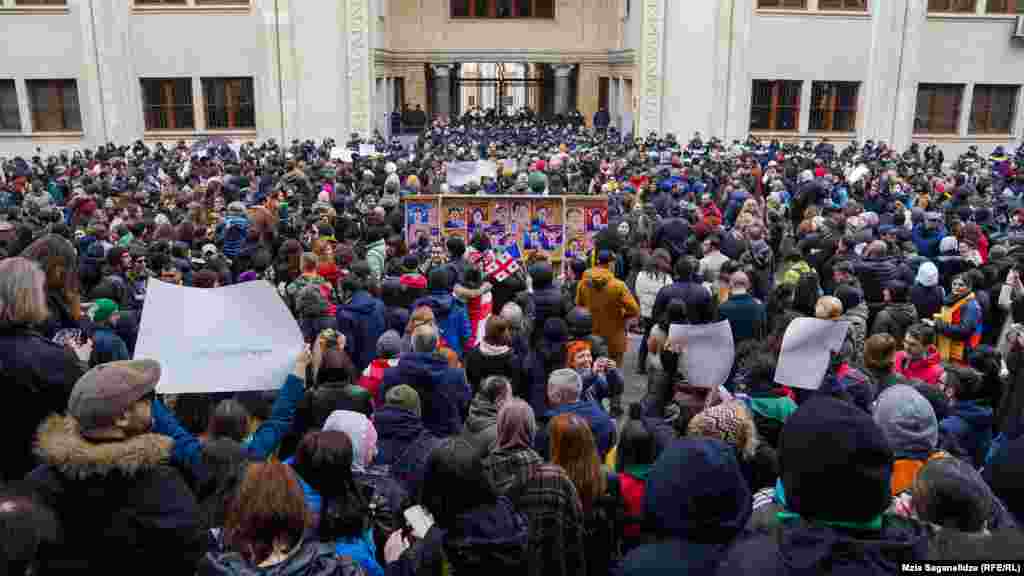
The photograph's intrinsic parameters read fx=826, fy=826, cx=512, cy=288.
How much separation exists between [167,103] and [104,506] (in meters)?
30.0

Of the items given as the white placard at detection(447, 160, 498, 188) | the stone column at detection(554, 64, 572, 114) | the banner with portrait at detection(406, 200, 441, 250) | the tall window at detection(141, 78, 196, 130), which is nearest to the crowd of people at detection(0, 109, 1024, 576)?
the banner with portrait at detection(406, 200, 441, 250)

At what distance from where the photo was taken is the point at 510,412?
4.35 meters

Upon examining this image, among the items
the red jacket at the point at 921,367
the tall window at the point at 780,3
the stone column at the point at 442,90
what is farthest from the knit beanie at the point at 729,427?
the stone column at the point at 442,90

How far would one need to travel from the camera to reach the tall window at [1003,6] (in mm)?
30500

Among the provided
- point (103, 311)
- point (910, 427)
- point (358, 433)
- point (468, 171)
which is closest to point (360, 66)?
point (468, 171)

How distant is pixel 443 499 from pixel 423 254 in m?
7.55

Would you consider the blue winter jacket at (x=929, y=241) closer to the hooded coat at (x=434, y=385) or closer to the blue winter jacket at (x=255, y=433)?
the hooded coat at (x=434, y=385)

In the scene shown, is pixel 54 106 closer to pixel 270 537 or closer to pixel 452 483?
pixel 452 483

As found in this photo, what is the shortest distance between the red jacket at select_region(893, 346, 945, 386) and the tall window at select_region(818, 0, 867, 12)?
2677 cm

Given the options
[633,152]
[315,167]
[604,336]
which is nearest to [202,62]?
[315,167]

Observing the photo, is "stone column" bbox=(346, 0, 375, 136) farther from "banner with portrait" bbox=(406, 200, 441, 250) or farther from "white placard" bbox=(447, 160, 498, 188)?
"banner with portrait" bbox=(406, 200, 441, 250)

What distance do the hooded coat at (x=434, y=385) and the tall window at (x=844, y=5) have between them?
29.1 metres

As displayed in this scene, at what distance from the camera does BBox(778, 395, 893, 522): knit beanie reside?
269cm

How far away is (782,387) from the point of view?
5844 millimetres
